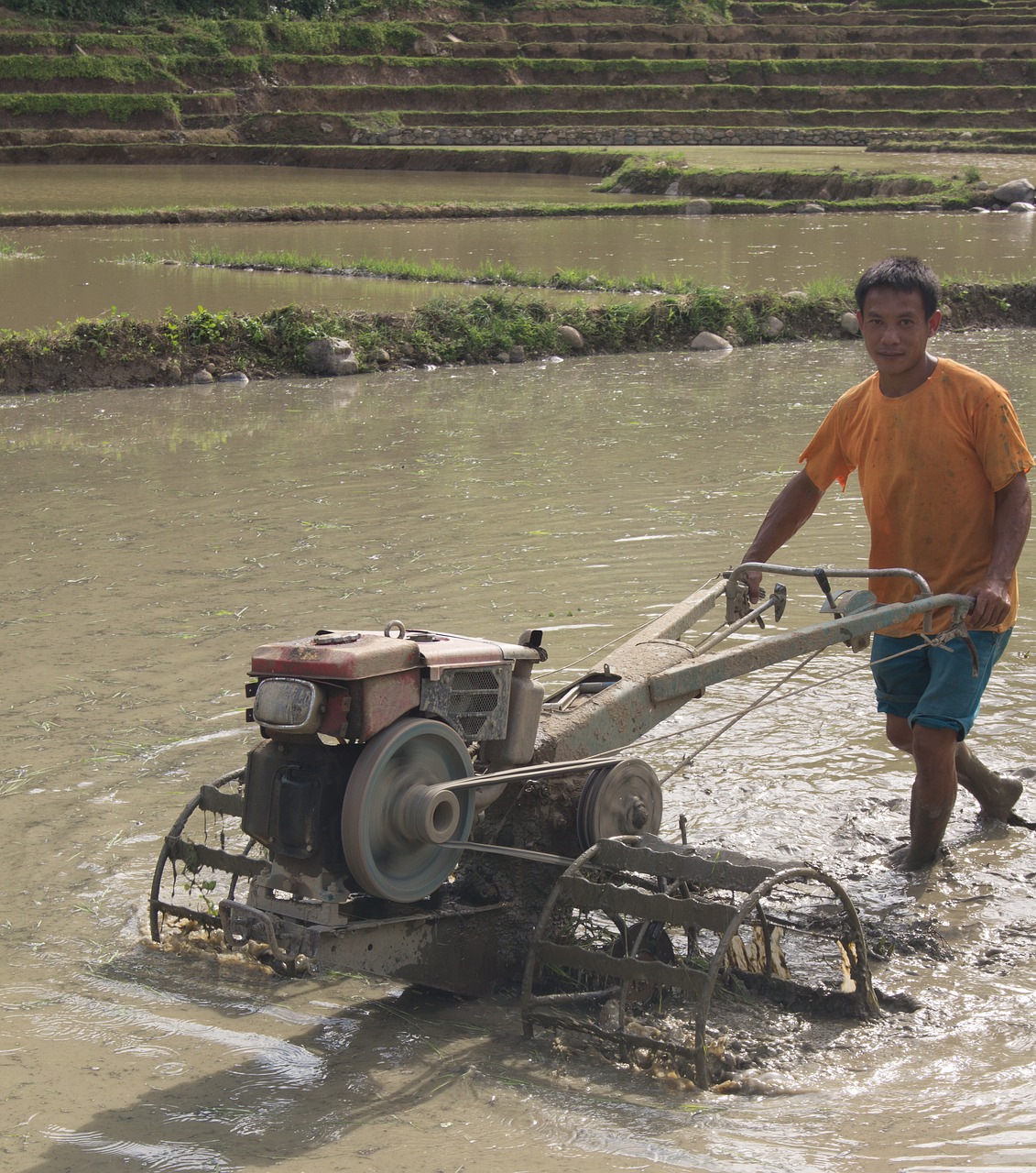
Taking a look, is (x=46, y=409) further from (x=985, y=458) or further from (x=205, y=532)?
(x=985, y=458)

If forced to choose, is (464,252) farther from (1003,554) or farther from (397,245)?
(1003,554)

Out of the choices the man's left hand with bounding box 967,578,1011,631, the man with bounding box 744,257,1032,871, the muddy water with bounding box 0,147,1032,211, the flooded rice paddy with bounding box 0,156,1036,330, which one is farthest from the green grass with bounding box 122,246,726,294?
the man's left hand with bounding box 967,578,1011,631

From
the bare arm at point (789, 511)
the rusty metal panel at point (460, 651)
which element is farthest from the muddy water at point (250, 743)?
the rusty metal panel at point (460, 651)

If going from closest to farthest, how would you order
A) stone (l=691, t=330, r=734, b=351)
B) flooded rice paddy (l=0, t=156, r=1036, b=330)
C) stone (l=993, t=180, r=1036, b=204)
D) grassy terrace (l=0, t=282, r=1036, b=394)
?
grassy terrace (l=0, t=282, r=1036, b=394) < stone (l=691, t=330, r=734, b=351) < flooded rice paddy (l=0, t=156, r=1036, b=330) < stone (l=993, t=180, r=1036, b=204)

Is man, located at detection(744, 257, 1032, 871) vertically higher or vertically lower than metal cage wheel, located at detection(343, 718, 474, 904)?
higher

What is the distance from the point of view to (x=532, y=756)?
10.4 feet

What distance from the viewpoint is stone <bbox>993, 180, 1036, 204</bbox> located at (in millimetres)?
25984

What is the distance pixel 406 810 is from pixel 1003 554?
168 centimetres

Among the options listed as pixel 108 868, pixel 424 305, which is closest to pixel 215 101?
pixel 424 305

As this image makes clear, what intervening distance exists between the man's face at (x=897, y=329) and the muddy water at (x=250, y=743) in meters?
1.23

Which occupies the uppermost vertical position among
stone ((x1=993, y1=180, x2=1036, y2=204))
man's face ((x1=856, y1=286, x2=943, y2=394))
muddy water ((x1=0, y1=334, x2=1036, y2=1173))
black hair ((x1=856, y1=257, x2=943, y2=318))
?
stone ((x1=993, y1=180, x2=1036, y2=204))

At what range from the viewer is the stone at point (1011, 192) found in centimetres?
2598

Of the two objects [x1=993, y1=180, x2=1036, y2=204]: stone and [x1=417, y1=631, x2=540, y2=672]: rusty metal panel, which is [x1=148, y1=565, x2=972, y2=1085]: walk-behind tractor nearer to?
[x1=417, y1=631, x2=540, y2=672]: rusty metal panel

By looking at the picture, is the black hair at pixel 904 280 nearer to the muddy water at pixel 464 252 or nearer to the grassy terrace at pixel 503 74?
the muddy water at pixel 464 252
